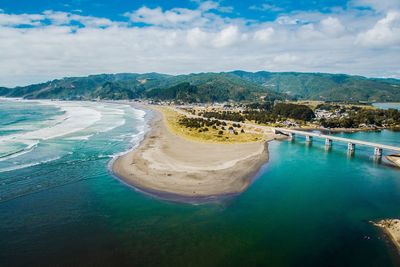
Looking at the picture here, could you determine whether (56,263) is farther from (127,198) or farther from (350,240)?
(350,240)

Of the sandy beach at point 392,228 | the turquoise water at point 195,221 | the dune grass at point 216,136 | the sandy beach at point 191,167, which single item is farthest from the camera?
the dune grass at point 216,136

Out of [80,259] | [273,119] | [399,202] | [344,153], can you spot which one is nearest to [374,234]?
[399,202]

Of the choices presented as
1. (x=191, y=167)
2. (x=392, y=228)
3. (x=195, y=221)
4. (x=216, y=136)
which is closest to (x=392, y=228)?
(x=392, y=228)

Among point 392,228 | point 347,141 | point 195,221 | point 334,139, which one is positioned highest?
point 347,141

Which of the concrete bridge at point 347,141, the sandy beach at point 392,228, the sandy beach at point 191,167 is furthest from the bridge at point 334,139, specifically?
the sandy beach at point 392,228

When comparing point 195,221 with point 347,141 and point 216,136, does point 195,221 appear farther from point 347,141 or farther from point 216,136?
point 216,136

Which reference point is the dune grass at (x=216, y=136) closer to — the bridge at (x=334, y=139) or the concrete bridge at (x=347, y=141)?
the bridge at (x=334, y=139)

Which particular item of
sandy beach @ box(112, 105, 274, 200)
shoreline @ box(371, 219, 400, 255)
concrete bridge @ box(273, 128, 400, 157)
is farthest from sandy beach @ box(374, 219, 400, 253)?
concrete bridge @ box(273, 128, 400, 157)
